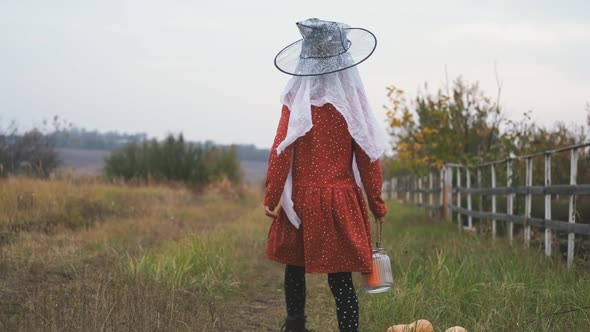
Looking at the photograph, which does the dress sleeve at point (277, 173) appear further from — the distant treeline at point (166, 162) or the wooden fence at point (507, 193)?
the distant treeline at point (166, 162)

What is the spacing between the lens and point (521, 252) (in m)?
7.23

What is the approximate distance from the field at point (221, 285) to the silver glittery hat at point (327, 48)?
1.59 metres

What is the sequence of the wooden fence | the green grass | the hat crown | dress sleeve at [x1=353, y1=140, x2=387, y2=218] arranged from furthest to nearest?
1. the wooden fence
2. the green grass
3. the hat crown
4. dress sleeve at [x1=353, y1=140, x2=387, y2=218]

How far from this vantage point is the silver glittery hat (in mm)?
4094

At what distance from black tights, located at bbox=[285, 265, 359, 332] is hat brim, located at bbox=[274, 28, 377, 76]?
3.75 ft

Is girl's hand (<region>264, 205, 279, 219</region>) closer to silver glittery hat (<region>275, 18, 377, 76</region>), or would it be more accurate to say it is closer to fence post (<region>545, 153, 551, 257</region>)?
silver glittery hat (<region>275, 18, 377, 76</region>)

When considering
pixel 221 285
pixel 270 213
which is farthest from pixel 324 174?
pixel 221 285

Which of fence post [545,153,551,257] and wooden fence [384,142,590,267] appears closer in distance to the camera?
wooden fence [384,142,590,267]

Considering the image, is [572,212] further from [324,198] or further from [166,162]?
[166,162]

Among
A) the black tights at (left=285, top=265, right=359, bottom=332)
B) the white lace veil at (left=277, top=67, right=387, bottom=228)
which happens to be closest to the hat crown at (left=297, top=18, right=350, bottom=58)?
the white lace veil at (left=277, top=67, right=387, bottom=228)

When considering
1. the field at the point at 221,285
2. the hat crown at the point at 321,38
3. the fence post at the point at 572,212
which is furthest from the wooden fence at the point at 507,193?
the hat crown at the point at 321,38

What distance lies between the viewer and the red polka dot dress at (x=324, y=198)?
3887 mm

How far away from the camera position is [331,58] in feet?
13.5

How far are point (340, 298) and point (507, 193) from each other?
239 inches
